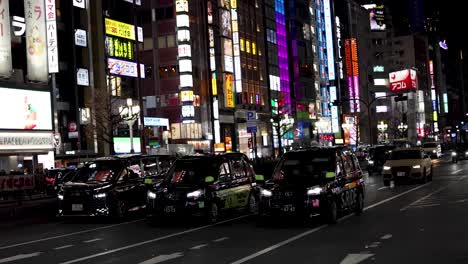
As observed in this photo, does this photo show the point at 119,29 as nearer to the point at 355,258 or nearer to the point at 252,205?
the point at 252,205

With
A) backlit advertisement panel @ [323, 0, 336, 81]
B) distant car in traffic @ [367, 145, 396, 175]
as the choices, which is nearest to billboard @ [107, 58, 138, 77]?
distant car in traffic @ [367, 145, 396, 175]

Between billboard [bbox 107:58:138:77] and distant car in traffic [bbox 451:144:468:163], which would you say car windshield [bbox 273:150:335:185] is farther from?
billboard [bbox 107:58:138:77]

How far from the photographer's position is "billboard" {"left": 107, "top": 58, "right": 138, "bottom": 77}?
6294 cm

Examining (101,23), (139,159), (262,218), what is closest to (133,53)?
(101,23)

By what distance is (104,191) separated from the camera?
1853 centimetres

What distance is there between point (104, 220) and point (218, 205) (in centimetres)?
443

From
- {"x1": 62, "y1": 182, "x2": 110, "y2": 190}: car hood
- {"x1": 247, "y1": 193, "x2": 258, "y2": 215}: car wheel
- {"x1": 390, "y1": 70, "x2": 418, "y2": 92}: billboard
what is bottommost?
{"x1": 247, "y1": 193, "x2": 258, "y2": 215}: car wheel

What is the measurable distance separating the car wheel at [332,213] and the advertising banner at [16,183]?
1386 centimetres

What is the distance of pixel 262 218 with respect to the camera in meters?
16.9

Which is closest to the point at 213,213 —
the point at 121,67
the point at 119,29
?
the point at 121,67

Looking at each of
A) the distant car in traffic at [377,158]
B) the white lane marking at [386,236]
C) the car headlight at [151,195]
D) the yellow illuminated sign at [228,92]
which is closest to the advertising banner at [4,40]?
the distant car in traffic at [377,158]

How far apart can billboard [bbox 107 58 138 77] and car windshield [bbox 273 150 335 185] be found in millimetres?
47936

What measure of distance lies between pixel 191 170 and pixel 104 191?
2648mm

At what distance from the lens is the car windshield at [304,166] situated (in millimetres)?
16172
